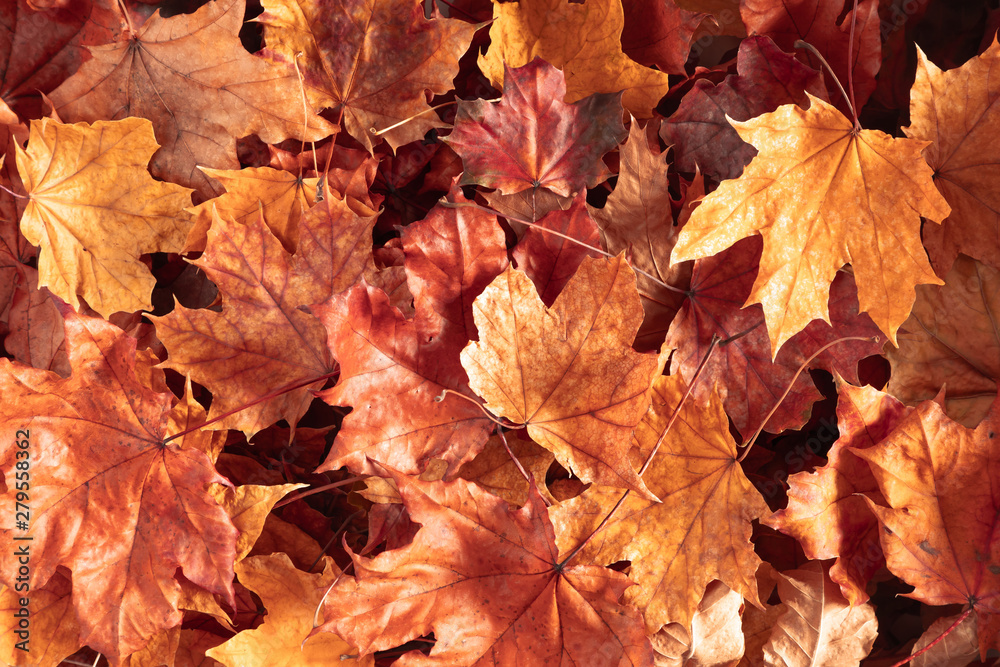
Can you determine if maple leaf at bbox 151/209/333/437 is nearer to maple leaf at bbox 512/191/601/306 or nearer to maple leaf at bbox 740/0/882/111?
maple leaf at bbox 512/191/601/306

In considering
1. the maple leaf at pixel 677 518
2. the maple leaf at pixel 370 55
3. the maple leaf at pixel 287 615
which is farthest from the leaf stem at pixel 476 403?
the maple leaf at pixel 370 55

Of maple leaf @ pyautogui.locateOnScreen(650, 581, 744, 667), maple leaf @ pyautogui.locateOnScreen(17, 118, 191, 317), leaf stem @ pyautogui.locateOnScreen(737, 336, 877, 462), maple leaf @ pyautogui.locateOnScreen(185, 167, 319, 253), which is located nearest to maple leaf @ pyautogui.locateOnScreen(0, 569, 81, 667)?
maple leaf @ pyautogui.locateOnScreen(17, 118, 191, 317)

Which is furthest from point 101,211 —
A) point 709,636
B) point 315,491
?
point 709,636

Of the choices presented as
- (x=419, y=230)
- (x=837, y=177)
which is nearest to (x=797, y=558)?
(x=837, y=177)

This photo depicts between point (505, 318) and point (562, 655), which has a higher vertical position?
point (505, 318)

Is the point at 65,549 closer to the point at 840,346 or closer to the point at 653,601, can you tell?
the point at 653,601
